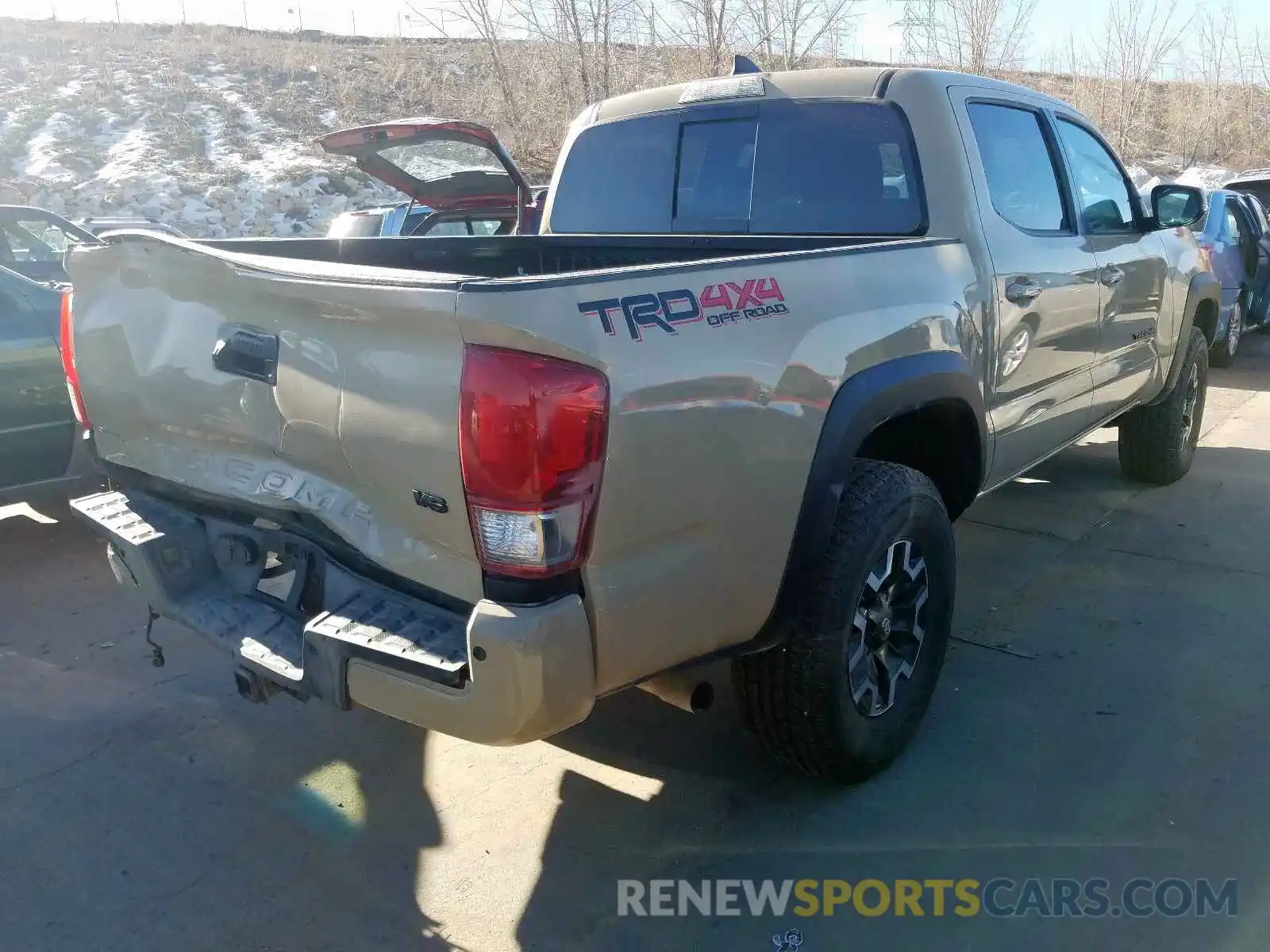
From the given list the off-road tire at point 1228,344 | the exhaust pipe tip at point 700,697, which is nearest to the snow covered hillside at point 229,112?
the off-road tire at point 1228,344

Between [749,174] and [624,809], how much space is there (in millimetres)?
2305

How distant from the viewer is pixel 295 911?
2617 millimetres

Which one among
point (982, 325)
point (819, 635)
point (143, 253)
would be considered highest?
point (143, 253)

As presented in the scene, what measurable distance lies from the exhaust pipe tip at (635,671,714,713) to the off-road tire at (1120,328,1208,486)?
4.10 m

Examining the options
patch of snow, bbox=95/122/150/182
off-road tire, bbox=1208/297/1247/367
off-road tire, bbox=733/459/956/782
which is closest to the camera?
off-road tire, bbox=733/459/956/782

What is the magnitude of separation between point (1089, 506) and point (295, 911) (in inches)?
179

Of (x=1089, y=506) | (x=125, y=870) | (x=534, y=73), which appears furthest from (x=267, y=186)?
(x=125, y=870)

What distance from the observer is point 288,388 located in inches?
96.4

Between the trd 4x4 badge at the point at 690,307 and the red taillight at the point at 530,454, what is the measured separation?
141 millimetres

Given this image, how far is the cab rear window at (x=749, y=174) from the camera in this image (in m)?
3.62

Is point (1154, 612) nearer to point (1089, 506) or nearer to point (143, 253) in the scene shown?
point (1089, 506)

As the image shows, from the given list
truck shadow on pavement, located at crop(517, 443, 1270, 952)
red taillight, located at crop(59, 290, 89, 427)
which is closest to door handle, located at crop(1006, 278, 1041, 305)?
truck shadow on pavement, located at crop(517, 443, 1270, 952)

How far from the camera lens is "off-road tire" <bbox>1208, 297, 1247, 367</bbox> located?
9.80 metres

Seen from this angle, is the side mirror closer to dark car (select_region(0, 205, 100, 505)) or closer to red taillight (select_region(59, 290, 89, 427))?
red taillight (select_region(59, 290, 89, 427))
